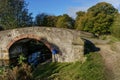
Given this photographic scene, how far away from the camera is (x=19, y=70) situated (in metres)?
12.9

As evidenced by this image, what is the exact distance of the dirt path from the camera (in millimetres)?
13114

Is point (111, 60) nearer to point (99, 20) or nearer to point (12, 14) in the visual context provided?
point (99, 20)

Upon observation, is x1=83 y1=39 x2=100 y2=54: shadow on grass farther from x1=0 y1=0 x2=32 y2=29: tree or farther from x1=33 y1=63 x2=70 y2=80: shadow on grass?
x1=0 y1=0 x2=32 y2=29: tree

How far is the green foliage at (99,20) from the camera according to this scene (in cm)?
3494

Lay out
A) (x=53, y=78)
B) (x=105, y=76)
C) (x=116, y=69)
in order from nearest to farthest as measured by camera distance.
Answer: (x=105, y=76) → (x=116, y=69) → (x=53, y=78)

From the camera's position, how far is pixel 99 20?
35.6 m

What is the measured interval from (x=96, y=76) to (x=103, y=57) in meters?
4.41

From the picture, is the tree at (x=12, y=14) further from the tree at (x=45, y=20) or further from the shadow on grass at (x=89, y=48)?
the shadow on grass at (x=89, y=48)

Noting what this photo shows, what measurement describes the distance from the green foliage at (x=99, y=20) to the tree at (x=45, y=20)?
8.50 metres

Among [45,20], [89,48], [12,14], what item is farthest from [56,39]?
[45,20]

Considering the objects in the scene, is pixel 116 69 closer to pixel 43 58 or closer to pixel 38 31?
pixel 38 31

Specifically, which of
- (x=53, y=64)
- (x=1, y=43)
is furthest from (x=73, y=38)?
(x=1, y=43)

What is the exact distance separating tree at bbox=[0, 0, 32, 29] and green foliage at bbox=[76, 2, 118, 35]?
29.4 ft

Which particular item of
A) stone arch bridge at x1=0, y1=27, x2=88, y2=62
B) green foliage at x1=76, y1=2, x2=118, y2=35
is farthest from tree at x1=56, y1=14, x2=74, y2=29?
stone arch bridge at x1=0, y1=27, x2=88, y2=62
